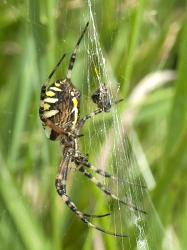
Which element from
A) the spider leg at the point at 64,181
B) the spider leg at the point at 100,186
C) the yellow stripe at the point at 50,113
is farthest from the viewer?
the spider leg at the point at 64,181

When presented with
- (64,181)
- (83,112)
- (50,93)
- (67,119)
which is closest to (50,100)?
(50,93)

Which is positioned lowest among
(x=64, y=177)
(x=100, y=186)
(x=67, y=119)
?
(x=100, y=186)

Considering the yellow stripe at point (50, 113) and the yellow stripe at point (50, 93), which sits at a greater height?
the yellow stripe at point (50, 93)

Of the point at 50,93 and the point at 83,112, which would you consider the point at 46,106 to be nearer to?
the point at 50,93

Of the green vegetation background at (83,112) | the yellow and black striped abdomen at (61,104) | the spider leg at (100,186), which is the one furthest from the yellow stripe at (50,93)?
the spider leg at (100,186)

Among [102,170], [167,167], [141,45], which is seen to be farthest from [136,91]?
[167,167]

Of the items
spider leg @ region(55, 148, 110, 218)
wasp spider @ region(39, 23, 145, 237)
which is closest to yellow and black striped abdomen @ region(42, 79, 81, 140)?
wasp spider @ region(39, 23, 145, 237)

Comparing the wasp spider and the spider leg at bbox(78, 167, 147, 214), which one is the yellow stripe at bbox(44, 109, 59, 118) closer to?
the wasp spider

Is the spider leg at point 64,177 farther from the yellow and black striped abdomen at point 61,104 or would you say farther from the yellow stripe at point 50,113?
the yellow stripe at point 50,113
